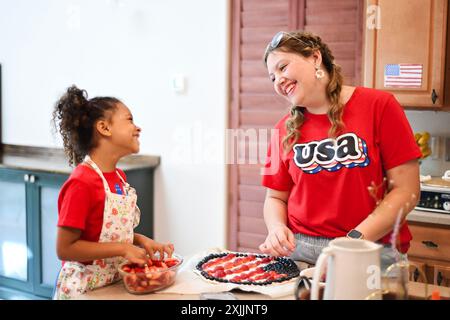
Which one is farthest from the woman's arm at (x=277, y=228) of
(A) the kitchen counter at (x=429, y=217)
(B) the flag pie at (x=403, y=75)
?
(B) the flag pie at (x=403, y=75)

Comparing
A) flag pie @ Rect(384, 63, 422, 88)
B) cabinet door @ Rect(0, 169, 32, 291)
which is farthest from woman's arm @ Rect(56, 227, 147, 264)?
cabinet door @ Rect(0, 169, 32, 291)

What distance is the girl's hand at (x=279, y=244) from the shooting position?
4.74ft

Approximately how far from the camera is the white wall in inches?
132

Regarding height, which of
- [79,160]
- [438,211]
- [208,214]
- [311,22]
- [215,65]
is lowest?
[208,214]

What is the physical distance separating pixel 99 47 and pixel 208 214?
134 centimetres

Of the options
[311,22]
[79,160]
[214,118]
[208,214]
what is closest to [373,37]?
[311,22]

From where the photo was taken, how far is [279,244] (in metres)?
1.45

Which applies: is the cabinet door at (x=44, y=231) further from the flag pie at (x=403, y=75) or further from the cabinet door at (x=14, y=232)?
the flag pie at (x=403, y=75)

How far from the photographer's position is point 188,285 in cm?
129

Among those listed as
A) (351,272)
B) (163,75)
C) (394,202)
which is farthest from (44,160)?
(351,272)

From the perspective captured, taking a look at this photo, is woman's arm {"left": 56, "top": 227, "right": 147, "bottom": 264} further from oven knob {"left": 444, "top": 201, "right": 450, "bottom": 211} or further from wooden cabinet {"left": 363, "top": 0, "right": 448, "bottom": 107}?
wooden cabinet {"left": 363, "top": 0, "right": 448, "bottom": 107}

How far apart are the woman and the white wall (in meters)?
1.76

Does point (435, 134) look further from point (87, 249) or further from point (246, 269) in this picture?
point (87, 249)
